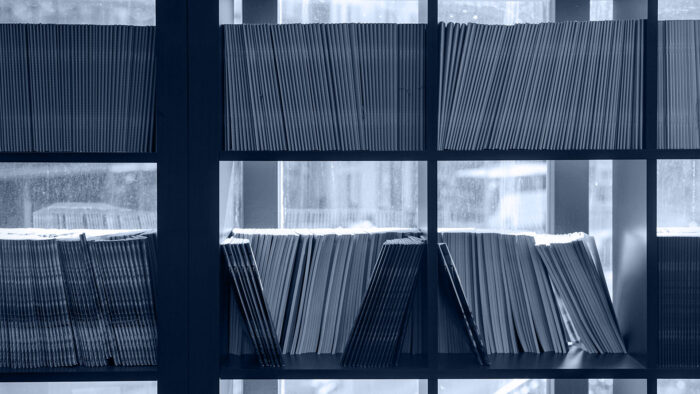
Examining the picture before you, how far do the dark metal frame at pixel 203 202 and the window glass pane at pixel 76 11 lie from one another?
595 millimetres

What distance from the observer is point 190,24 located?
5.30 feet

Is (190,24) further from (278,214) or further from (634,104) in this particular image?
(634,104)

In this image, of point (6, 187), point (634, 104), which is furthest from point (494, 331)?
point (6, 187)

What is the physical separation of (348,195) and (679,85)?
0.99m

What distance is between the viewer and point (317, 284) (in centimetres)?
185

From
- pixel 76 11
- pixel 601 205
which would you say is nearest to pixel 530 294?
pixel 601 205

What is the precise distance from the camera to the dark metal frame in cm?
161

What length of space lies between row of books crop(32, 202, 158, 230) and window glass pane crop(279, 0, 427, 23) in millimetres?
781

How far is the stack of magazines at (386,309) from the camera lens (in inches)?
67.1

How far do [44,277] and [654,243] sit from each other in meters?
1.52

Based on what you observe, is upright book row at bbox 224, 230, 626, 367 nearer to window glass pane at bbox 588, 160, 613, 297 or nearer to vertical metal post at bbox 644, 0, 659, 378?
vertical metal post at bbox 644, 0, 659, 378

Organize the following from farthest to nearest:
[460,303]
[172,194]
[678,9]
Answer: [678,9], [460,303], [172,194]

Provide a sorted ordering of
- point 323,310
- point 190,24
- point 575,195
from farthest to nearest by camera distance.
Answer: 1. point 575,195
2. point 323,310
3. point 190,24

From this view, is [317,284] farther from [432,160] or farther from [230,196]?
[432,160]
